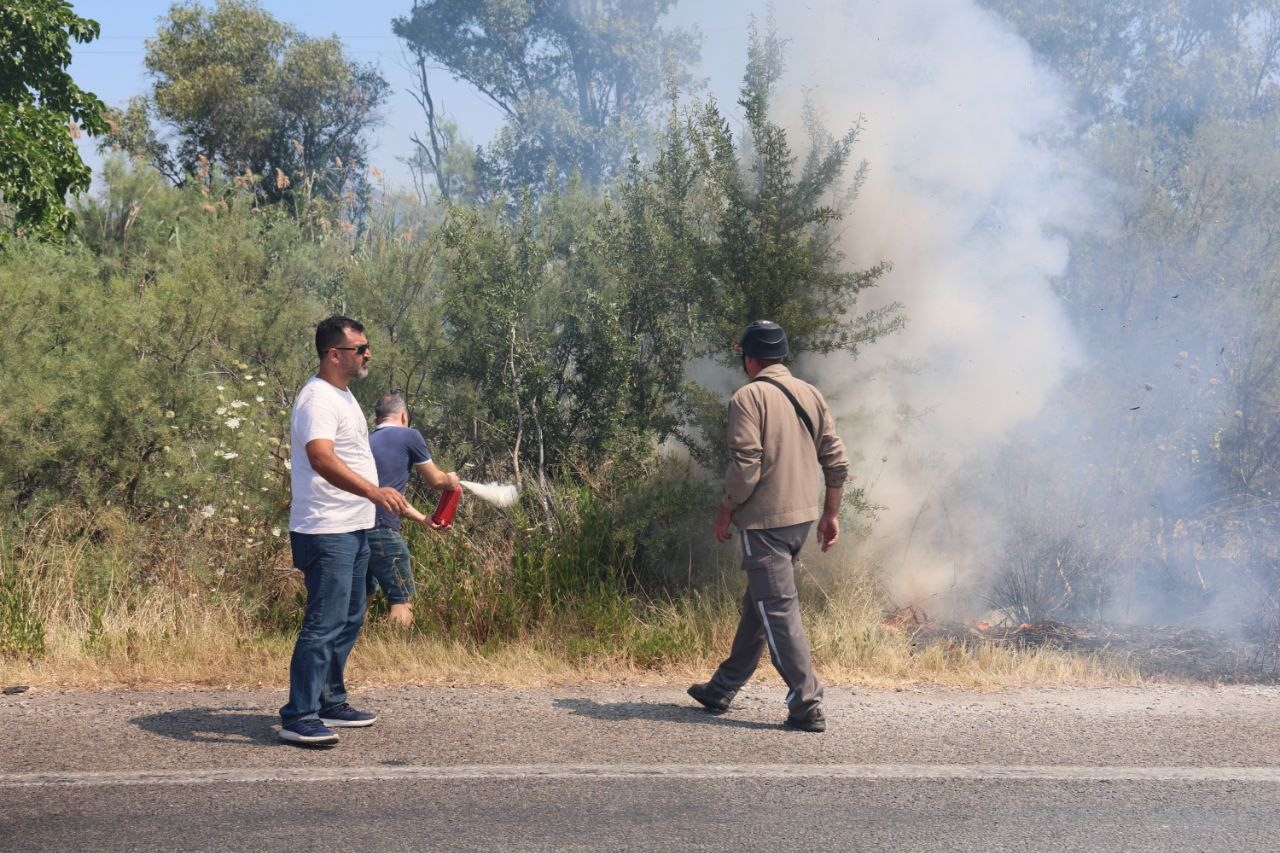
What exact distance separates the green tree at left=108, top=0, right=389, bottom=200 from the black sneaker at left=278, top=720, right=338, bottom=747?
20383mm

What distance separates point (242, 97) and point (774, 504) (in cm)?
2332

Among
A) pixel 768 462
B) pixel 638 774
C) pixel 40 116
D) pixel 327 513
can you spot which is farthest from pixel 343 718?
pixel 40 116

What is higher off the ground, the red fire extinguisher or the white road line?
the red fire extinguisher

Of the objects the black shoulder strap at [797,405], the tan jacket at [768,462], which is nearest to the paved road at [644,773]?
the tan jacket at [768,462]

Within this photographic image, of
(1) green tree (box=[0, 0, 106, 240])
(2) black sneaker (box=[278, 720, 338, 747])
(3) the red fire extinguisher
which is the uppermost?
(1) green tree (box=[0, 0, 106, 240])

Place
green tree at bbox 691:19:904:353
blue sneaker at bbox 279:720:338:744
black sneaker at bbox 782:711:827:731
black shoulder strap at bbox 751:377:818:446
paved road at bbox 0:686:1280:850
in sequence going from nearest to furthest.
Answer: paved road at bbox 0:686:1280:850 → blue sneaker at bbox 279:720:338:744 → black sneaker at bbox 782:711:827:731 → black shoulder strap at bbox 751:377:818:446 → green tree at bbox 691:19:904:353

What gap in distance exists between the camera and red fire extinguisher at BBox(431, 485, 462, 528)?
19.1ft

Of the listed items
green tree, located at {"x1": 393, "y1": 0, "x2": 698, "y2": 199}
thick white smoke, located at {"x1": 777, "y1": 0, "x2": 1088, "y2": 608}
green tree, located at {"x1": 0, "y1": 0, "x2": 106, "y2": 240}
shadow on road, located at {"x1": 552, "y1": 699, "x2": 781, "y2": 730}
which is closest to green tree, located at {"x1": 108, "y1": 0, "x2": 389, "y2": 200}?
green tree, located at {"x1": 393, "y1": 0, "x2": 698, "y2": 199}

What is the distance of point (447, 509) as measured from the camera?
19.2 feet

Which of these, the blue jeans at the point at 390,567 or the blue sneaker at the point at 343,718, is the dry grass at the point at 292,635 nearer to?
the blue jeans at the point at 390,567

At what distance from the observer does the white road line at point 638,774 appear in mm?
4570

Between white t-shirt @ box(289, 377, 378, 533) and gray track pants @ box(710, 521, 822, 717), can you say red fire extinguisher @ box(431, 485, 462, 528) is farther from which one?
gray track pants @ box(710, 521, 822, 717)

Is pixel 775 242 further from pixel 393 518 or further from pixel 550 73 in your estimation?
pixel 550 73

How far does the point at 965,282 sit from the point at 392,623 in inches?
199
